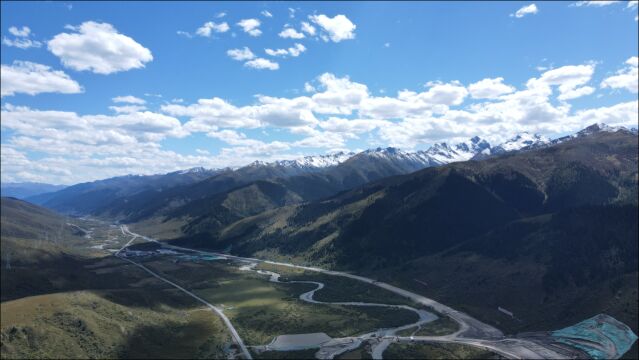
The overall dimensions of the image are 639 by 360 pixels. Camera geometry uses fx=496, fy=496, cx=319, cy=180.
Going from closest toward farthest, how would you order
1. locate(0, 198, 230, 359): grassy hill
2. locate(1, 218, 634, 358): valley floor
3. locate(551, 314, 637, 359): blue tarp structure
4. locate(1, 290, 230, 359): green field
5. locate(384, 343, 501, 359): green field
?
1. locate(1, 290, 230, 359): green field
2. locate(0, 198, 230, 359): grassy hill
3. locate(1, 218, 634, 358): valley floor
4. locate(384, 343, 501, 359): green field
5. locate(551, 314, 637, 359): blue tarp structure

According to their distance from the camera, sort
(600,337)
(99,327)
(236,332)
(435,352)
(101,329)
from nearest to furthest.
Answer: (435,352) < (101,329) < (99,327) < (600,337) < (236,332)

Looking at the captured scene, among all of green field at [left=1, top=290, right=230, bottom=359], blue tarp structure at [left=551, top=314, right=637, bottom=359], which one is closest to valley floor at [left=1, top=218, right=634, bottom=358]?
green field at [left=1, top=290, right=230, bottom=359]

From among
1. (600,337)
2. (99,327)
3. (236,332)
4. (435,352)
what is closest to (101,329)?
(99,327)

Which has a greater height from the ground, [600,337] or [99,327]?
[99,327]

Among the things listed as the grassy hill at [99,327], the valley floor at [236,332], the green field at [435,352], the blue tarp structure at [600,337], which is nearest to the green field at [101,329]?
the grassy hill at [99,327]

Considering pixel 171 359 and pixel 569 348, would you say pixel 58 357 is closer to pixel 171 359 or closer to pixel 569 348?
pixel 171 359

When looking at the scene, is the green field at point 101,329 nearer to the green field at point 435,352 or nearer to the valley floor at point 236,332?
the valley floor at point 236,332

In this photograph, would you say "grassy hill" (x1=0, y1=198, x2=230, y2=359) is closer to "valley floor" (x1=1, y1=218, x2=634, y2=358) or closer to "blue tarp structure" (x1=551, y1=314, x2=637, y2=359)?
"valley floor" (x1=1, y1=218, x2=634, y2=358)

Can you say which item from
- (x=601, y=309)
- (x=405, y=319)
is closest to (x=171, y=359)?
(x=405, y=319)

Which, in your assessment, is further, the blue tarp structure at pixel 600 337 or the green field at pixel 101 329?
the blue tarp structure at pixel 600 337

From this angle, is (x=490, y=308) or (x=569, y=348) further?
(x=490, y=308)

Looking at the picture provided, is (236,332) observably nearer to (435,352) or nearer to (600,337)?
(435,352)
